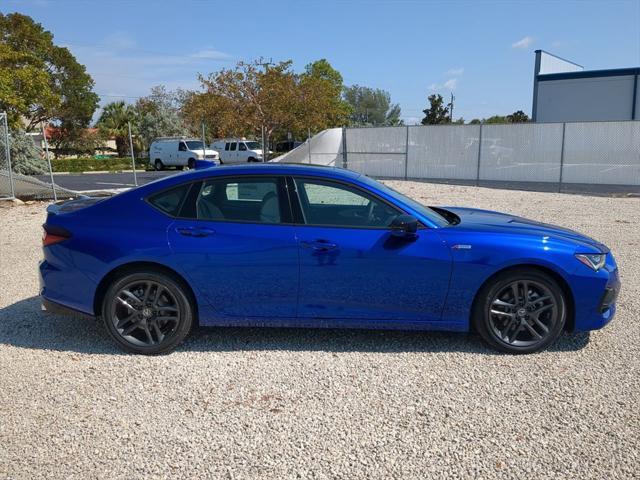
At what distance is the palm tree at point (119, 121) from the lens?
55.5 meters

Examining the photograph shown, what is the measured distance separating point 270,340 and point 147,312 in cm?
102

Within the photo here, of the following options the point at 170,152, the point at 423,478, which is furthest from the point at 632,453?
the point at 170,152

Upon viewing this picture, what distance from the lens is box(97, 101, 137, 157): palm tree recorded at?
2186 inches

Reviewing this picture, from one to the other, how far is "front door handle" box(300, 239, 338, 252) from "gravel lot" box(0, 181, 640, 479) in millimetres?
847

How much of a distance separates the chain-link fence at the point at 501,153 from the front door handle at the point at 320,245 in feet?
52.4

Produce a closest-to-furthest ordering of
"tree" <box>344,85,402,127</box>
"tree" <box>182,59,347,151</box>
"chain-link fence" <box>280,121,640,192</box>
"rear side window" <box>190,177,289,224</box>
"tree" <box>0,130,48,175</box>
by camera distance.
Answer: "rear side window" <box>190,177,289,224</box> → "chain-link fence" <box>280,121,640,192</box> → "tree" <box>0,130,48,175</box> → "tree" <box>182,59,347,151</box> → "tree" <box>344,85,402,127</box>

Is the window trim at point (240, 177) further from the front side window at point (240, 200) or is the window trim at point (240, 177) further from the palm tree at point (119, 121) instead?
the palm tree at point (119, 121)

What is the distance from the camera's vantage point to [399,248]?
3990 millimetres

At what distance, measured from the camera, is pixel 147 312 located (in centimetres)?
411

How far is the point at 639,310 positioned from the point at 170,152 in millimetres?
31768

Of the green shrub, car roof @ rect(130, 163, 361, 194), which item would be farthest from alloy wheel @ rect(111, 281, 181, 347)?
the green shrub

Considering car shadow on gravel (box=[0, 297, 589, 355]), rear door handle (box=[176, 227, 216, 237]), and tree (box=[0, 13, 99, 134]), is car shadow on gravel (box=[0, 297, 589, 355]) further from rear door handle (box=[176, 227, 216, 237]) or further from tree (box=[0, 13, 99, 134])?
tree (box=[0, 13, 99, 134])

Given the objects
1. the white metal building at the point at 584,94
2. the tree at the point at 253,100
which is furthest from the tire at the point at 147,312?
the white metal building at the point at 584,94

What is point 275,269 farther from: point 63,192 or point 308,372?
point 63,192
